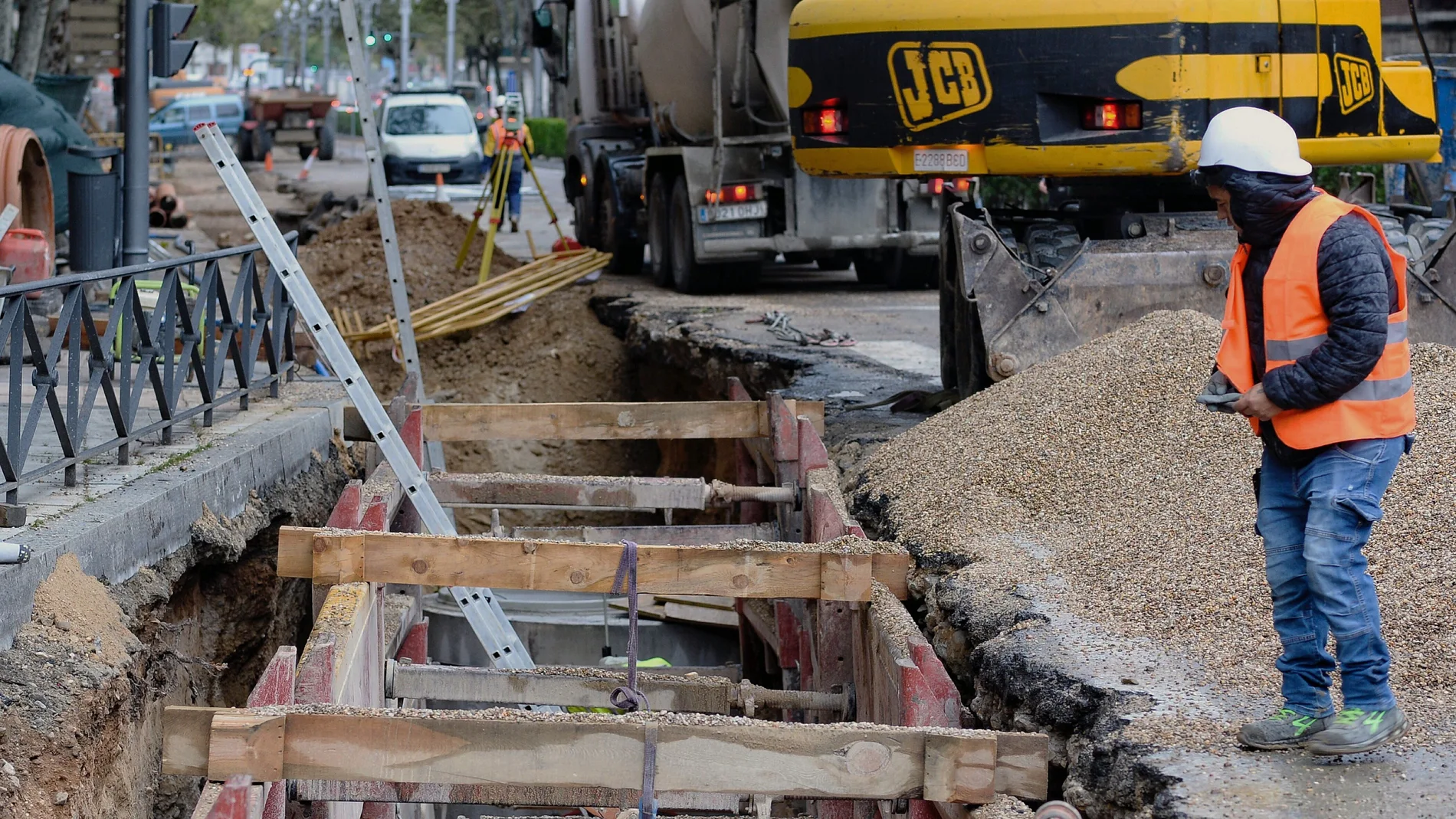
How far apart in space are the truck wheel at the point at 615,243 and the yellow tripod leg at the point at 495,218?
1.09m

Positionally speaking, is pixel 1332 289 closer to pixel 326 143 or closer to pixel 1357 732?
pixel 1357 732

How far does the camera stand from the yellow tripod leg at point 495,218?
14.5m

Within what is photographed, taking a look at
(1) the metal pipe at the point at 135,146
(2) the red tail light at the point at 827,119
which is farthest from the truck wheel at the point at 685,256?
(2) the red tail light at the point at 827,119

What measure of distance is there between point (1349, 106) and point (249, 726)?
5.89 metres

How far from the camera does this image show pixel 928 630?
527cm

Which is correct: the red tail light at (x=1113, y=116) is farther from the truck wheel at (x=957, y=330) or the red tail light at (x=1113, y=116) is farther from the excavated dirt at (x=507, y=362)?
the excavated dirt at (x=507, y=362)

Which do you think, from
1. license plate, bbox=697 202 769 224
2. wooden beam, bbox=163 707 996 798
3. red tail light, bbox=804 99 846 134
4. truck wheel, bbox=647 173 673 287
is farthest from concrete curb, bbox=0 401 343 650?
truck wheel, bbox=647 173 673 287

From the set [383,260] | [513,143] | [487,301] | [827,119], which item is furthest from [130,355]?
[513,143]

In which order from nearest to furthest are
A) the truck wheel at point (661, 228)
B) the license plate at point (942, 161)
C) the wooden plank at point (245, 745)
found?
the wooden plank at point (245, 745), the license plate at point (942, 161), the truck wheel at point (661, 228)

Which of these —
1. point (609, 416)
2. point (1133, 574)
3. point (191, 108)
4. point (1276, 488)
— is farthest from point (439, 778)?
point (191, 108)

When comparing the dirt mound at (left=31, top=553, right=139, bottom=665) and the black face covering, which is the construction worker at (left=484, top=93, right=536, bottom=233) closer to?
the dirt mound at (left=31, top=553, right=139, bottom=665)

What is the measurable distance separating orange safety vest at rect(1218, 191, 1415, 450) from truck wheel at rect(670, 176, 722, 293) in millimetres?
10297

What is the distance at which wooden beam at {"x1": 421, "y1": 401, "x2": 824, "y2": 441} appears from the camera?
7.34 metres

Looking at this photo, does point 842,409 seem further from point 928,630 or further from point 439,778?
point 439,778
